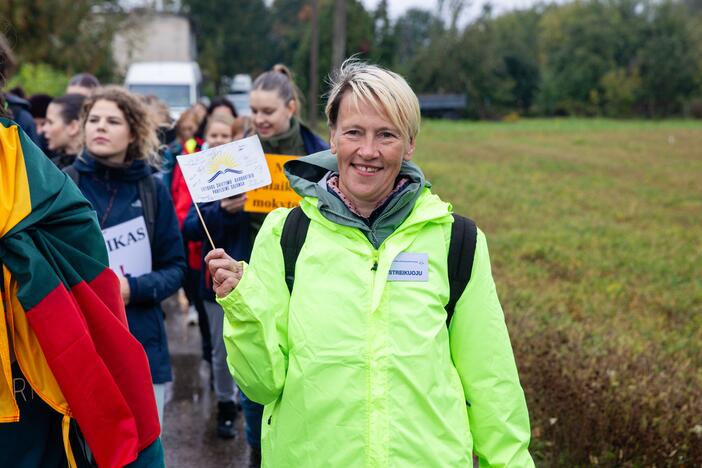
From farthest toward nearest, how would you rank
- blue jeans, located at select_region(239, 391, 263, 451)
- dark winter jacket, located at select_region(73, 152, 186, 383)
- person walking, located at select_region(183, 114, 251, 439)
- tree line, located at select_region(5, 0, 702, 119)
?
tree line, located at select_region(5, 0, 702, 119), person walking, located at select_region(183, 114, 251, 439), blue jeans, located at select_region(239, 391, 263, 451), dark winter jacket, located at select_region(73, 152, 186, 383)

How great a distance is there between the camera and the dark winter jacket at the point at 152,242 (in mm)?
3516

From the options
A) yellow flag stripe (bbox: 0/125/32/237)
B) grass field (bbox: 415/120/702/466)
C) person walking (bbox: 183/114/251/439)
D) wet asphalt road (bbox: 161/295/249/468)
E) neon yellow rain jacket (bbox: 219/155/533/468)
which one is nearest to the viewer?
yellow flag stripe (bbox: 0/125/32/237)

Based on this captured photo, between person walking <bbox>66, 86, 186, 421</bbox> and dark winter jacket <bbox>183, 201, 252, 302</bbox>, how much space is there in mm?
597

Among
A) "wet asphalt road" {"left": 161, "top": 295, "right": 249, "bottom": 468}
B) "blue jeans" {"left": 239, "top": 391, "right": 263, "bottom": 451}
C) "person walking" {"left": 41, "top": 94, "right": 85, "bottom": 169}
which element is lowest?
"wet asphalt road" {"left": 161, "top": 295, "right": 249, "bottom": 468}

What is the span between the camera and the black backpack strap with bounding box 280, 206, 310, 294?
7.59 feet

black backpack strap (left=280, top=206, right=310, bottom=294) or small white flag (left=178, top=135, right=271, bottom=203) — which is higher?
small white flag (left=178, top=135, right=271, bottom=203)

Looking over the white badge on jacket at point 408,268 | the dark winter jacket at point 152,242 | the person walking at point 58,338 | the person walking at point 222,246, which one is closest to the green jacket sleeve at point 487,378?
the white badge on jacket at point 408,268

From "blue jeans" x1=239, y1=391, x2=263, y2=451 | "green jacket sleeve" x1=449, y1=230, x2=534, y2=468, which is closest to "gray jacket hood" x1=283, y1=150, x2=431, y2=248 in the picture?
"green jacket sleeve" x1=449, y1=230, x2=534, y2=468

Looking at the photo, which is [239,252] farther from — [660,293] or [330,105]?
[660,293]

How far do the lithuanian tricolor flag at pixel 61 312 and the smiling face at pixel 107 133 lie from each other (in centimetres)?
167

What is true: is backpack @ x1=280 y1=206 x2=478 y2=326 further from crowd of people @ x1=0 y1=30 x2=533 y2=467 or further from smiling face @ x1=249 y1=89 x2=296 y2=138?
smiling face @ x1=249 y1=89 x2=296 y2=138

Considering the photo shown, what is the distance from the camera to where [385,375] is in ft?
7.07

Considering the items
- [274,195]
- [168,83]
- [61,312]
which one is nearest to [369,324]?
[61,312]

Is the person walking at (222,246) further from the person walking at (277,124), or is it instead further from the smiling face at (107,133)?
the smiling face at (107,133)
